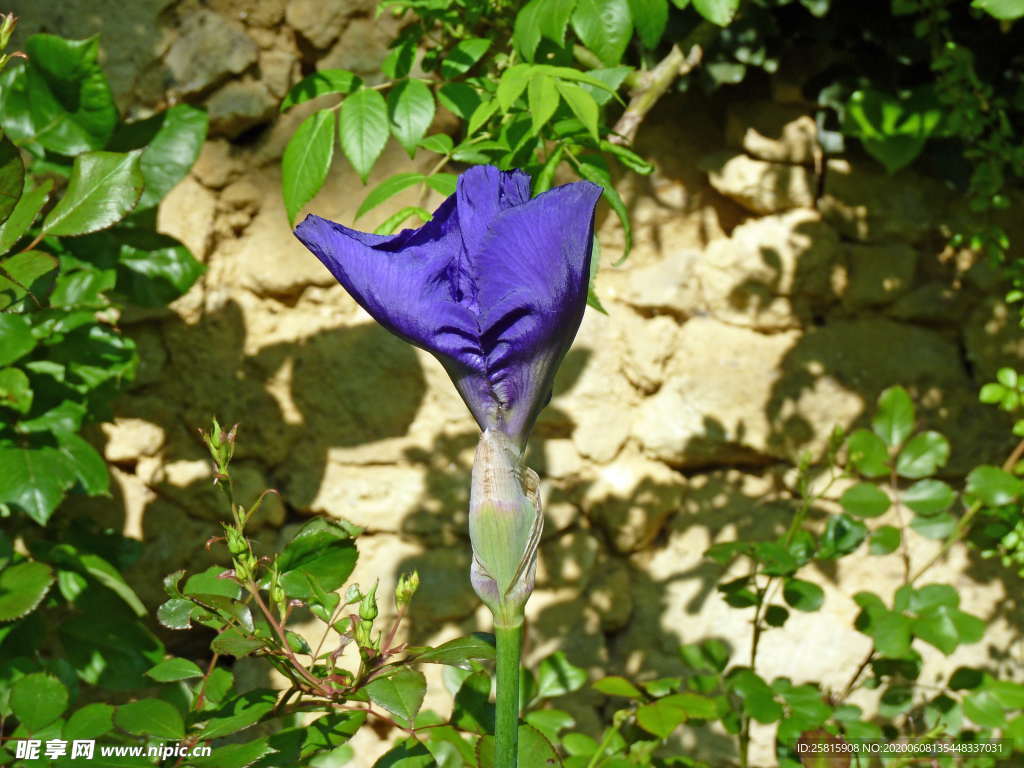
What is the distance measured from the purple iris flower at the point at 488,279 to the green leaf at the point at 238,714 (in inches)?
15.7

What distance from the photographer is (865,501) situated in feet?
5.18

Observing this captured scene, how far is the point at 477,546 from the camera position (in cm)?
87

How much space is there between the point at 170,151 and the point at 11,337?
1.63 feet

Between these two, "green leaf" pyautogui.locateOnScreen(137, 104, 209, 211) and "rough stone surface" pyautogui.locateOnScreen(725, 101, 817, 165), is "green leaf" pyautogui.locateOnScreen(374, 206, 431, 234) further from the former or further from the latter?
"rough stone surface" pyautogui.locateOnScreen(725, 101, 817, 165)

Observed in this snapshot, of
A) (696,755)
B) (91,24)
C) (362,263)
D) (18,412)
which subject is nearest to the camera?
(362,263)

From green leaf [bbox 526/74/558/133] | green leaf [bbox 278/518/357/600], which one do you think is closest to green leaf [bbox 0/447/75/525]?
green leaf [bbox 278/518/357/600]

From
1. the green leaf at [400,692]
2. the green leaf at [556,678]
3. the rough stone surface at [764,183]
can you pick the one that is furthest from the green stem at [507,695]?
the rough stone surface at [764,183]

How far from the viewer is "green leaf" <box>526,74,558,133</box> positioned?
3.90 feet

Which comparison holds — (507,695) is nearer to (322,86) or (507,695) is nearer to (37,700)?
(37,700)

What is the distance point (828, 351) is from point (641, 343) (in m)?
0.39

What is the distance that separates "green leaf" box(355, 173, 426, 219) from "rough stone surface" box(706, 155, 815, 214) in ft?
2.84

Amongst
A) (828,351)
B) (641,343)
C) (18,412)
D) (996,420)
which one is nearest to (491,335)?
(18,412)

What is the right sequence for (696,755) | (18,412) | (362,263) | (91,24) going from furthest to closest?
(696,755) < (91,24) < (18,412) < (362,263)

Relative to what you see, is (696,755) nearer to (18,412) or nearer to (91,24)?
(18,412)
